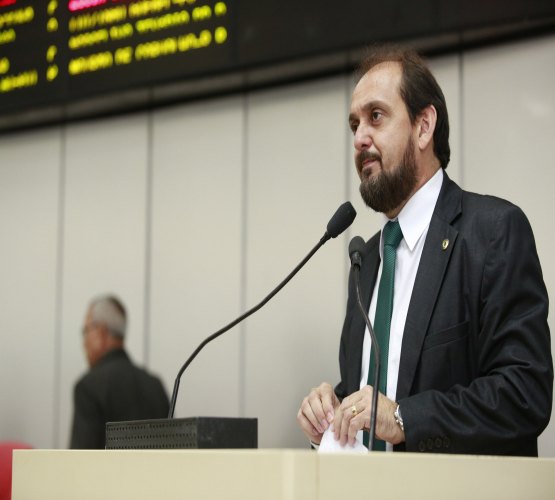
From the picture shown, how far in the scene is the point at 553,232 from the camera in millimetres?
4059

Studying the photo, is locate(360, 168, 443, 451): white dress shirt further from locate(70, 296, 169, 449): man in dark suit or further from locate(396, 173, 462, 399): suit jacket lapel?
locate(70, 296, 169, 449): man in dark suit

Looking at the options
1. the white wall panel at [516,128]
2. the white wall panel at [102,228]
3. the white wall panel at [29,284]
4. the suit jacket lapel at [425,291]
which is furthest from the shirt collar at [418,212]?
the white wall panel at [29,284]

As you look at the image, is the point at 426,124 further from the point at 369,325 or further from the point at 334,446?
the point at 334,446

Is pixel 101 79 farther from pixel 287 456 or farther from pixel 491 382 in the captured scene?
pixel 287 456

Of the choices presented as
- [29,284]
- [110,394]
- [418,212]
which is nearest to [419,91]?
[418,212]

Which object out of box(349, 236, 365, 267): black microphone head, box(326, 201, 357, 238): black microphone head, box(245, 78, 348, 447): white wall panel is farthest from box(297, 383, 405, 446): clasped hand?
box(245, 78, 348, 447): white wall panel

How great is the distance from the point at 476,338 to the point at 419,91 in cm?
74

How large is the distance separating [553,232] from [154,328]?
2.10 metres

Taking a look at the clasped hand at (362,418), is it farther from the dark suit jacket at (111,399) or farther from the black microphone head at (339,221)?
the dark suit jacket at (111,399)

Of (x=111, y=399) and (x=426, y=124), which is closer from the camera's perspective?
(x=426, y=124)

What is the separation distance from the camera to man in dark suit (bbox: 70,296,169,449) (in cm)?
482

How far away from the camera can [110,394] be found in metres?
4.88

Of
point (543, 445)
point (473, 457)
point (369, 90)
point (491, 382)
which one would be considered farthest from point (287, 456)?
point (543, 445)

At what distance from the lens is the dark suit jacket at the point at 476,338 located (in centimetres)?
229
